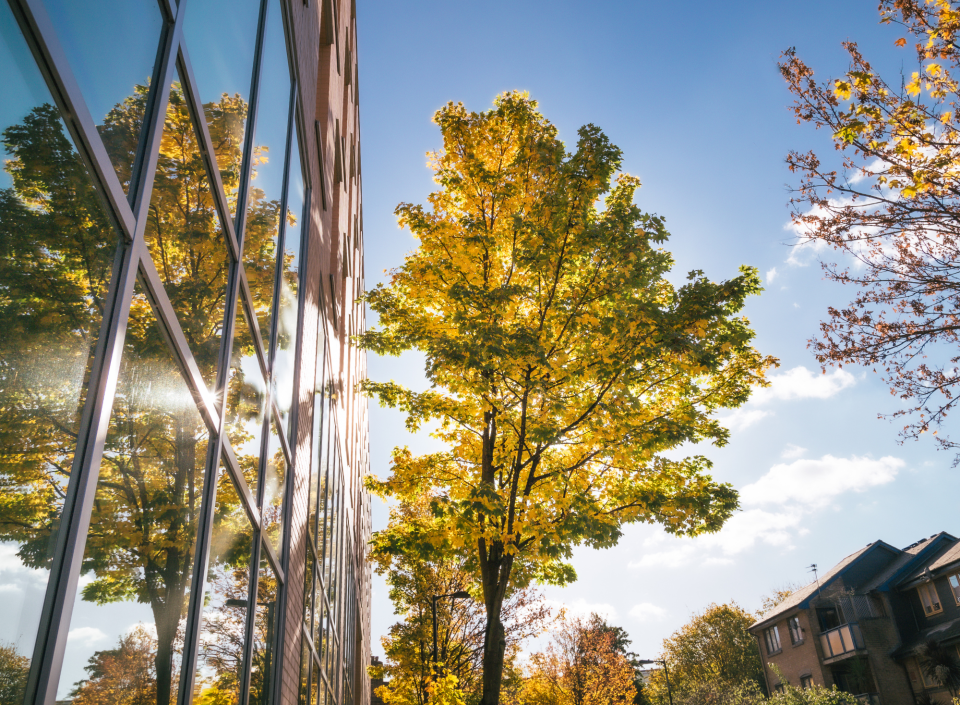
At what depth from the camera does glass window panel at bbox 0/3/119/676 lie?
5.46ft

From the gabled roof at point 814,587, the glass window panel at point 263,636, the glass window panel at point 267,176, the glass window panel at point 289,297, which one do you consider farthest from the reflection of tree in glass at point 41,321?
the gabled roof at point 814,587

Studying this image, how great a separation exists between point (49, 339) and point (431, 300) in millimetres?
10083

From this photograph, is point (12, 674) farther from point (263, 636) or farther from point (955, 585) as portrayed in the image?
point (955, 585)

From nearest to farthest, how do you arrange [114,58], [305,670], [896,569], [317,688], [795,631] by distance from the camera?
[114,58] < [305,670] < [317,688] < [896,569] < [795,631]

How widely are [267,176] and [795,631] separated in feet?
152

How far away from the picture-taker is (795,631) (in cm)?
4106

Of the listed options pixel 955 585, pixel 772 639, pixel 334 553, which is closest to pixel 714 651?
pixel 772 639

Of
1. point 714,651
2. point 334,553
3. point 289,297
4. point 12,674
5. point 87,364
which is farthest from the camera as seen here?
point 714,651

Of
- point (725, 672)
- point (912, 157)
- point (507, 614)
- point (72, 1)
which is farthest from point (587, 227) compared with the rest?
point (725, 672)

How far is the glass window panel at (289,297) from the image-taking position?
20.0 feet

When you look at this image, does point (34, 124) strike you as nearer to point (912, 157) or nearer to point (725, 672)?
Result: point (912, 157)

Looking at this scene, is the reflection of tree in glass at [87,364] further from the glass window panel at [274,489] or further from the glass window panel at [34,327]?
the glass window panel at [274,489]

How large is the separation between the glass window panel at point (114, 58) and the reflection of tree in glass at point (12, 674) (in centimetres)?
162

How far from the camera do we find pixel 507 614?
99.3 ft
